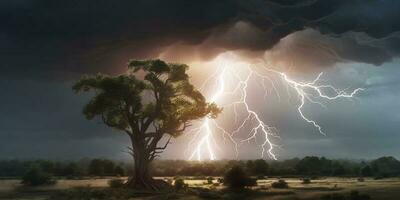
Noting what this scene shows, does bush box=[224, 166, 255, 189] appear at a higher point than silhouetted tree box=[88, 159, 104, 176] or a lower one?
lower

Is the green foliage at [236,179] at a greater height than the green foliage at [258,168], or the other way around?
the green foliage at [258,168]

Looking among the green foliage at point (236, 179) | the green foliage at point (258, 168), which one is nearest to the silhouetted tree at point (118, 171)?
the green foliage at point (258, 168)

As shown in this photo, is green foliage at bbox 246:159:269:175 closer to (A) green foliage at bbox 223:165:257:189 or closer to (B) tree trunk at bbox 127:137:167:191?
(B) tree trunk at bbox 127:137:167:191

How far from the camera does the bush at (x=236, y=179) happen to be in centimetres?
5762

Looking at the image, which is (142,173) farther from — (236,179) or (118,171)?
(118,171)

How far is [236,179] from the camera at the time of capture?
190 feet

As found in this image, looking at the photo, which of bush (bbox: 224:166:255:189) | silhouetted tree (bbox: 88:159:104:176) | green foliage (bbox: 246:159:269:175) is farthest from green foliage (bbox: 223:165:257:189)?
silhouetted tree (bbox: 88:159:104:176)

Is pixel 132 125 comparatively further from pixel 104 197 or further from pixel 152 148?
pixel 104 197

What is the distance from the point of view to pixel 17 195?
50.1 meters

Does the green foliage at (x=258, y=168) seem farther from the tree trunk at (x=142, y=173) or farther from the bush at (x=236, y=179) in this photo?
the bush at (x=236, y=179)

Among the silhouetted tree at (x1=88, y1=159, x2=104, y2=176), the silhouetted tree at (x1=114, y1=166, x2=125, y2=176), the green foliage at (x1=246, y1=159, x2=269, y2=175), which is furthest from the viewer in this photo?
the silhouetted tree at (x1=114, y1=166, x2=125, y2=176)

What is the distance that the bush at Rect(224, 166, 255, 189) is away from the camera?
189 ft

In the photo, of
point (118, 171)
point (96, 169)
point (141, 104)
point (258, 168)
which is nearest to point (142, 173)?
point (141, 104)

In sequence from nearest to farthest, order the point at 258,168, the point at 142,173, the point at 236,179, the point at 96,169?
the point at 236,179
the point at 142,173
the point at 96,169
the point at 258,168
